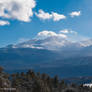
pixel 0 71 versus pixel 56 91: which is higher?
pixel 0 71

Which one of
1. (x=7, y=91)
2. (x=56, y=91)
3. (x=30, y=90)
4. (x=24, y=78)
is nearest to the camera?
(x=7, y=91)

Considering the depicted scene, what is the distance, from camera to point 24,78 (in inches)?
3386

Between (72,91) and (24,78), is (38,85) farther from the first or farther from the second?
(24,78)

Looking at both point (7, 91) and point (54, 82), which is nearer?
point (7, 91)

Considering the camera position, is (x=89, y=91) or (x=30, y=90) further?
(x=89, y=91)

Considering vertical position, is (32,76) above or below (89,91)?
above

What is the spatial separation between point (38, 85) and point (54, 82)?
2537 cm

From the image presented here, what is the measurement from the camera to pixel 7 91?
59281mm

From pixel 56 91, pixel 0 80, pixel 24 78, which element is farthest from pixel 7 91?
pixel 24 78

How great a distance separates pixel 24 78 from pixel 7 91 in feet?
87.9

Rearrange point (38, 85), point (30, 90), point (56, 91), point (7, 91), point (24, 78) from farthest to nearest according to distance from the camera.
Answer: point (24, 78)
point (56, 91)
point (30, 90)
point (38, 85)
point (7, 91)

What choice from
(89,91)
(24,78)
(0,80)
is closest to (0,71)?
(24,78)

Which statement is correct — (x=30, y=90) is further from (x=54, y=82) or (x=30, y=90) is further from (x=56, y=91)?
(x=54, y=82)

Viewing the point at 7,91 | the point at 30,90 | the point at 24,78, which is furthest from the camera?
the point at 24,78
